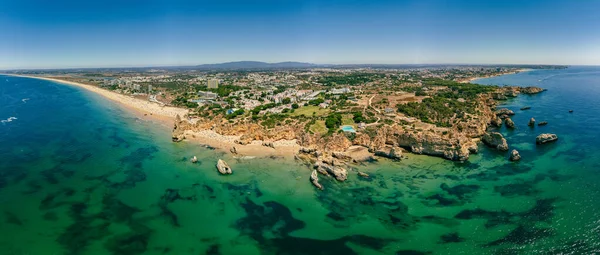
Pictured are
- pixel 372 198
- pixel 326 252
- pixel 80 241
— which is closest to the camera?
pixel 326 252

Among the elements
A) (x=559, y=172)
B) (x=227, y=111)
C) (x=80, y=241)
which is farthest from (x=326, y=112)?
→ (x=80, y=241)

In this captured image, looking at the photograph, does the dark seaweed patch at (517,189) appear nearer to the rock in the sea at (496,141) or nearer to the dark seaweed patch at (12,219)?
the rock in the sea at (496,141)

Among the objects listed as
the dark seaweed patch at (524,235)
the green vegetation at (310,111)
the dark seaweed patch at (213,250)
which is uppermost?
the green vegetation at (310,111)

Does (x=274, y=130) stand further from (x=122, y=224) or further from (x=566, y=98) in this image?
(x=566, y=98)

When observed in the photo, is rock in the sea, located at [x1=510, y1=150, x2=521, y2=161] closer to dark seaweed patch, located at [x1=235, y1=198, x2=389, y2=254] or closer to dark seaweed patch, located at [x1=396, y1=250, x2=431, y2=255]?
dark seaweed patch, located at [x1=396, y1=250, x2=431, y2=255]

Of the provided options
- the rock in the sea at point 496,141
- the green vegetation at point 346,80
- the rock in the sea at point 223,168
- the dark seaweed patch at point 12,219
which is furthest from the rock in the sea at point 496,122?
the green vegetation at point 346,80

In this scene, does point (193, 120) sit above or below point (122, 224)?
above

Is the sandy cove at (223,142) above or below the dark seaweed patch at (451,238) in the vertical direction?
above
